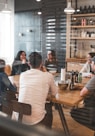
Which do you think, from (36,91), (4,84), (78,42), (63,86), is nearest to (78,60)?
(78,42)

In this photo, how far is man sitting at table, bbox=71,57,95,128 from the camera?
6.74 feet

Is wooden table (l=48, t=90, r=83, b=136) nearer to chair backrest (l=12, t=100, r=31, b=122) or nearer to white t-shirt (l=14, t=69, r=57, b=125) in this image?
white t-shirt (l=14, t=69, r=57, b=125)

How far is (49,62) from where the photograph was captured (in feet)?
14.3

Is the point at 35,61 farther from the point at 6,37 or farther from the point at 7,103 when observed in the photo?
the point at 6,37

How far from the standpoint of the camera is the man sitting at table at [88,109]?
2.05 meters

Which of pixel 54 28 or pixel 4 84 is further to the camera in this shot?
pixel 54 28

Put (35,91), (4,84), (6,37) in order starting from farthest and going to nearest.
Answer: (6,37), (4,84), (35,91)

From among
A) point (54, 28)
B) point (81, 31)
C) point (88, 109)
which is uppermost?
point (54, 28)

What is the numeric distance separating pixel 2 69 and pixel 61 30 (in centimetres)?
361

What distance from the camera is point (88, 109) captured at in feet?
6.93

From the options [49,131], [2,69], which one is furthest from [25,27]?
[49,131]

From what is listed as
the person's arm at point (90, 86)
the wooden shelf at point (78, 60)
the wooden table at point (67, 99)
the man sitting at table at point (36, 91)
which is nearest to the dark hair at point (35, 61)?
the man sitting at table at point (36, 91)

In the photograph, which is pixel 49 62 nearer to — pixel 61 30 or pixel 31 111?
pixel 61 30

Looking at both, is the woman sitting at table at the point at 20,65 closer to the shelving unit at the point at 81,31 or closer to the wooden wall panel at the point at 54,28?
the wooden wall panel at the point at 54,28
